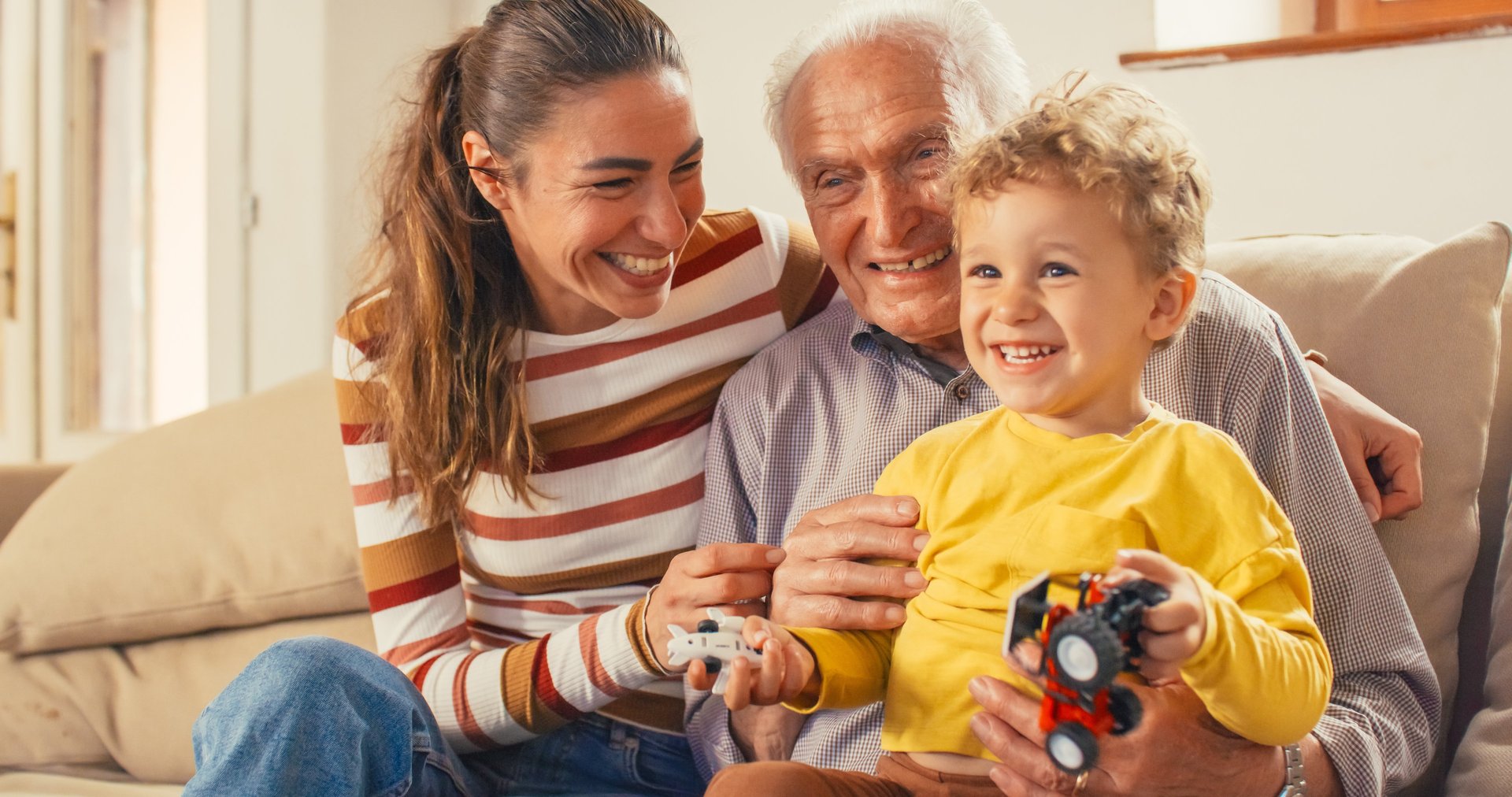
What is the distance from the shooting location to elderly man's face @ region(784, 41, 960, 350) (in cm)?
132

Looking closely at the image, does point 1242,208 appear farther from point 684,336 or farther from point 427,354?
point 427,354

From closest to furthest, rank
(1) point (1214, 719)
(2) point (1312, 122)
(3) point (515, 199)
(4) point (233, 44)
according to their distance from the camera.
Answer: (1) point (1214, 719) → (3) point (515, 199) → (2) point (1312, 122) → (4) point (233, 44)

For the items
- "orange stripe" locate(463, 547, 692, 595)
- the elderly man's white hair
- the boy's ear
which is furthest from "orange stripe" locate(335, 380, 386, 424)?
the boy's ear

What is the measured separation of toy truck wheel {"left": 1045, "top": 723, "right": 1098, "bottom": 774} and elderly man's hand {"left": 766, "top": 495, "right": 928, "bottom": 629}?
0.33m

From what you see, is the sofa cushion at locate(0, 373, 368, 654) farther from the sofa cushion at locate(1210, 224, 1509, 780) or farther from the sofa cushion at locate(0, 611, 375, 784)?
the sofa cushion at locate(1210, 224, 1509, 780)

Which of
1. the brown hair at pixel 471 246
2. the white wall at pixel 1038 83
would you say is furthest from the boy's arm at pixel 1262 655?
the white wall at pixel 1038 83

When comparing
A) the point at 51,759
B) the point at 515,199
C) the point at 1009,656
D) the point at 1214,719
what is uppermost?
the point at 515,199

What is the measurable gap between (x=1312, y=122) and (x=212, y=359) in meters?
2.53

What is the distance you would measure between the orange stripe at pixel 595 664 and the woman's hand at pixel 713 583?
99mm

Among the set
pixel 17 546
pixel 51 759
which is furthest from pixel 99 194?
pixel 51 759

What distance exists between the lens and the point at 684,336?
154 centimetres

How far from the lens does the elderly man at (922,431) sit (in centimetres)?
100

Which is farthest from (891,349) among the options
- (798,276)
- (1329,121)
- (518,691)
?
(1329,121)

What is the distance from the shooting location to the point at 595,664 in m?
1.35
